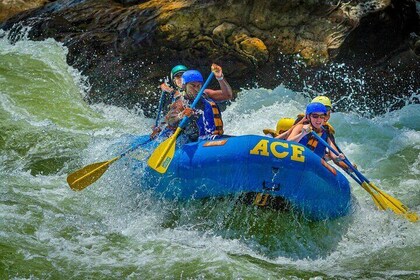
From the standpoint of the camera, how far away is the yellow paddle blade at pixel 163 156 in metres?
5.77

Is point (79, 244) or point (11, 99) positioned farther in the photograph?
point (11, 99)

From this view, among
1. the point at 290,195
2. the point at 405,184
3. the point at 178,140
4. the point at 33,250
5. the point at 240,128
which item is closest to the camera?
the point at 33,250

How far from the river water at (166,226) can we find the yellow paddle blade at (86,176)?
22 centimetres

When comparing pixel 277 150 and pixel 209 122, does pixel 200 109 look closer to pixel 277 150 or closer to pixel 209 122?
pixel 209 122

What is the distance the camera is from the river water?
486 cm

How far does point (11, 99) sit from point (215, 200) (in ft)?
16.3

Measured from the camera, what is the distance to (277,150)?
17.9 ft

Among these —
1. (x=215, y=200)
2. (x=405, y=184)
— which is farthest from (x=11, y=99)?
(x=405, y=184)

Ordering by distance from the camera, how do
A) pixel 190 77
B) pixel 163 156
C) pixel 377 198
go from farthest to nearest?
pixel 190 77
pixel 377 198
pixel 163 156

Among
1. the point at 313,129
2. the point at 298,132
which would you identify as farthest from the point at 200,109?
the point at 313,129

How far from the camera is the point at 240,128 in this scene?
30.1ft

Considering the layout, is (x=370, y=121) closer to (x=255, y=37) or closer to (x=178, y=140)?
(x=255, y=37)

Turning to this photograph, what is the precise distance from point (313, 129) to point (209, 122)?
101 centimetres

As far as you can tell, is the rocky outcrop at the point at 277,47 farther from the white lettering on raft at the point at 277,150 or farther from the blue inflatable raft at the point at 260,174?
the white lettering on raft at the point at 277,150
